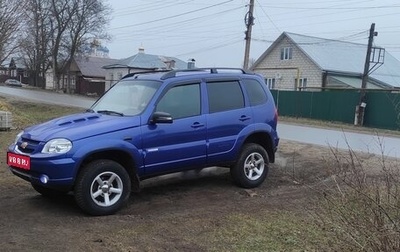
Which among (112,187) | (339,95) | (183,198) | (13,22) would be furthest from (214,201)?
(339,95)

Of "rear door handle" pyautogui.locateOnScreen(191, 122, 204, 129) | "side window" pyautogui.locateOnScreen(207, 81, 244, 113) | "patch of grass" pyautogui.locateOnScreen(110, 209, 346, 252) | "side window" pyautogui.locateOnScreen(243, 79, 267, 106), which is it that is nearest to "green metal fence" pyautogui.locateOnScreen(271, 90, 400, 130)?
"side window" pyautogui.locateOnScreen(243, 79, 267, 106)

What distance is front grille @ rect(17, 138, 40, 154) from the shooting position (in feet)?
19.7

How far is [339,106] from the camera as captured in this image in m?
31.8

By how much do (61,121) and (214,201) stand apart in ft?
7.81

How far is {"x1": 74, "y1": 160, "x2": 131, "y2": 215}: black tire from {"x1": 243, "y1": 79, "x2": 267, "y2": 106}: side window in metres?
2.66

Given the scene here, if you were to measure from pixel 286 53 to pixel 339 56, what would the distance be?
5283mm

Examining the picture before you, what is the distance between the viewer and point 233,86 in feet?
25.6

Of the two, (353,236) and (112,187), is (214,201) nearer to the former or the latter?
(112,187)

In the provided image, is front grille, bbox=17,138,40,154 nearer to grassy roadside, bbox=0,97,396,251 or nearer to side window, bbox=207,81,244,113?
grassy roadside, bbox=0,97,396,251

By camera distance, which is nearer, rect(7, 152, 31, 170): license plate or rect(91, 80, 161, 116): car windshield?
rect(7, 152, 31, 170): license plate

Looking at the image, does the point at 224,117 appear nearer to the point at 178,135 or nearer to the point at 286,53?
the point at 178,135

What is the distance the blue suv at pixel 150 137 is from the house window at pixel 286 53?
139ft

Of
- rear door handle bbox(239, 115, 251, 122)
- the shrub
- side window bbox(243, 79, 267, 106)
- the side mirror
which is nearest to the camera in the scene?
the shrub

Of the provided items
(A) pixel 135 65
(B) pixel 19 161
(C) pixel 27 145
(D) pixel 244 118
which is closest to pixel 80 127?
(C) pixel 27 145
